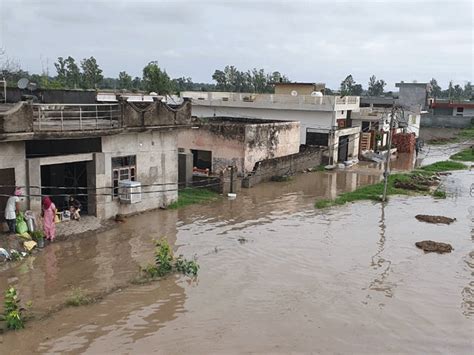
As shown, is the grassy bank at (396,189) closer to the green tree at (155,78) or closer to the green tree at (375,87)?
the green tree at (155,78)

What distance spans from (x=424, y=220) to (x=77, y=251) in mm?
13236

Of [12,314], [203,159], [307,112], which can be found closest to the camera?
[12,314]

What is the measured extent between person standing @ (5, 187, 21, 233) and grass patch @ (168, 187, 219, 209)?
6781 millimetres

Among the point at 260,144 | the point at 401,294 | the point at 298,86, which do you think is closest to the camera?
the point at 401,294

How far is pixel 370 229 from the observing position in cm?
1791

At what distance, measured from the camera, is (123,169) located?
17406mm

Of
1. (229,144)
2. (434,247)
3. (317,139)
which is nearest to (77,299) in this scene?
(434,247)

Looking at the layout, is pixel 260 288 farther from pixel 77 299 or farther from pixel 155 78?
pixel 155 78

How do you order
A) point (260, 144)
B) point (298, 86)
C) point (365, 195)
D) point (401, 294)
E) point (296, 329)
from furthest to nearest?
point (298, 86), point (260, 144), point (365, 195), point (401, 294), point (296, 329)


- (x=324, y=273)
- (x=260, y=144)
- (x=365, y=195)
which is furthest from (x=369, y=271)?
(x=260, y=144)

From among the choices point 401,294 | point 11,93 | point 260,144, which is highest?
point 11,93

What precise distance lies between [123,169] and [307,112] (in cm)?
1935

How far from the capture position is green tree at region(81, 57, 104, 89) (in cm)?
6006

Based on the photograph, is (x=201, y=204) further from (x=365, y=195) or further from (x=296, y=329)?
(x=296, y=329)
